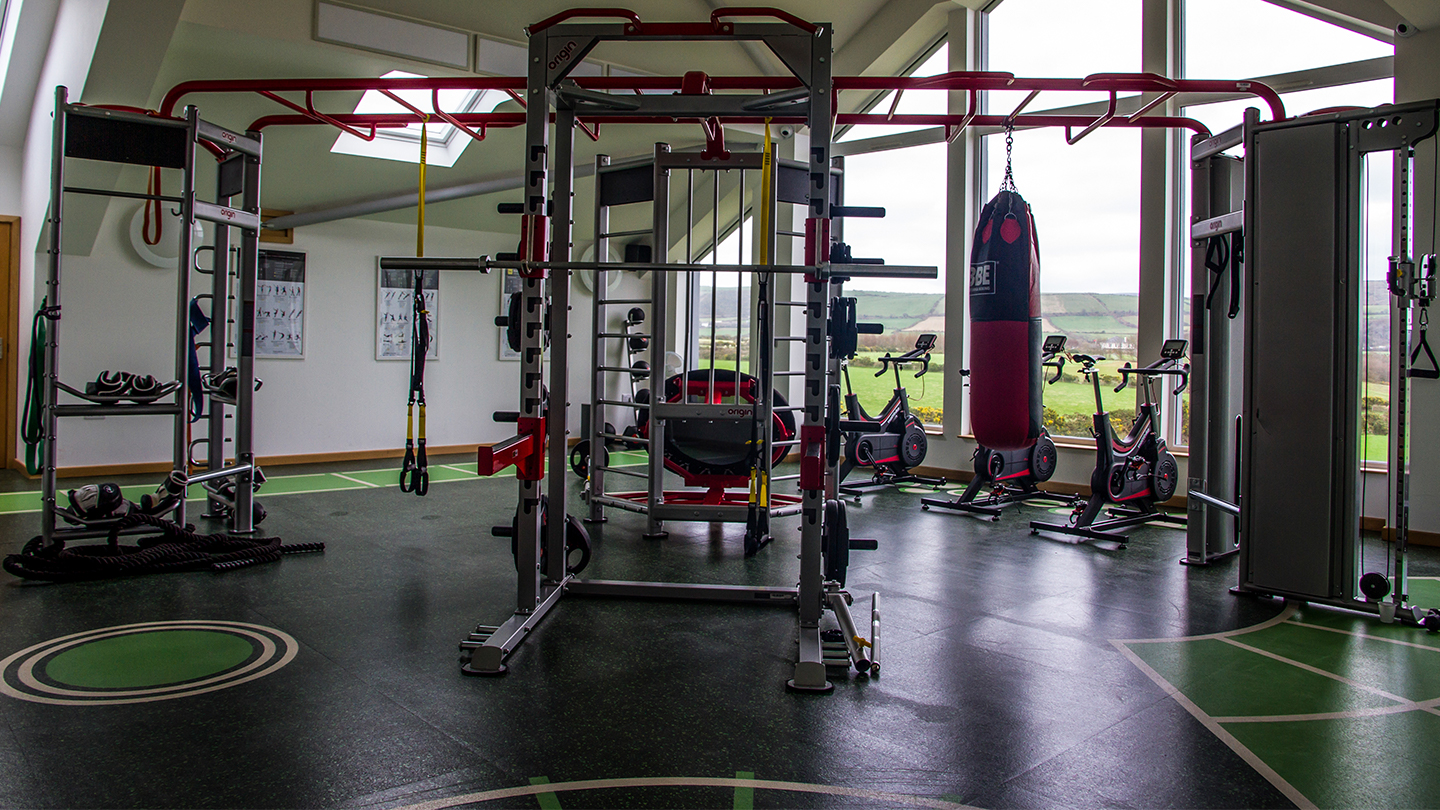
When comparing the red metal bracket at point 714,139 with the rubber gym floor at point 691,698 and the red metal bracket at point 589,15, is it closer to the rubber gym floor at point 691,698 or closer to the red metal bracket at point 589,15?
the red metal bracket at point 589,15

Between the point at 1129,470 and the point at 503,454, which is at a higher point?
the point at 503,454

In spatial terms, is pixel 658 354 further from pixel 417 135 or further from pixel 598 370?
pixel 417 135

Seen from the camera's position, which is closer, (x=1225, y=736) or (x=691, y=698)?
(x=1225, y=736)

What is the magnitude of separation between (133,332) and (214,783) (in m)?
6.34

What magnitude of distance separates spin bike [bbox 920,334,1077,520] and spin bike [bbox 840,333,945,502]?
75cm

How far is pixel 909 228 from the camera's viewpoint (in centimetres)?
859

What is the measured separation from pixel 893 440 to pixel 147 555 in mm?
5450

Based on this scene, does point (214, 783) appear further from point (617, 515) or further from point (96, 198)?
point (96, 198)

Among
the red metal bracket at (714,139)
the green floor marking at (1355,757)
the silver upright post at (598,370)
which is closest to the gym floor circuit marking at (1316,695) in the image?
the green floor marking at (1355,757)

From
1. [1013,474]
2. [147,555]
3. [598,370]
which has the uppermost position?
[598,370]

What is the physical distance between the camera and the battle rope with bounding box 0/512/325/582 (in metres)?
3.91

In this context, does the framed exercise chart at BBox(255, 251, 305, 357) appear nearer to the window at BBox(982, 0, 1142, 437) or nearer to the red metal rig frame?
the red metal rig frame

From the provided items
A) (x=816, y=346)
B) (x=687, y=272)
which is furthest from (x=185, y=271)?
(x=816, y=346)

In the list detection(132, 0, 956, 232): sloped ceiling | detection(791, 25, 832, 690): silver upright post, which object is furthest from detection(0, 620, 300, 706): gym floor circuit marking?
detection(132, 0, 956, 232): sloped ceiling
